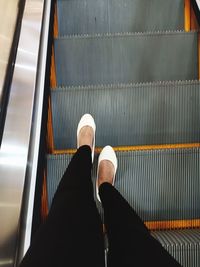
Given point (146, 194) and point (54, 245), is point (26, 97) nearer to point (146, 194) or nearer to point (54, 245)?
point (146, 194)

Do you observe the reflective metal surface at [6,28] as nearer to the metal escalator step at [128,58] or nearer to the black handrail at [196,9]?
the metal escalator step at [128,58]

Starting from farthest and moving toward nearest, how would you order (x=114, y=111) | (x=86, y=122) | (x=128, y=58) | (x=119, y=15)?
1. (x=119, y=15)
2. (x=128, y=58)
3. (x=114, y=111)
4. (x=86, y=122)

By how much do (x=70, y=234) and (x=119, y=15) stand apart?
273 centimetres

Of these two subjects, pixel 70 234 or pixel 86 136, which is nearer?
pixel 70 234

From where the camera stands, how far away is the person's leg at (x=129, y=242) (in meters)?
1.05

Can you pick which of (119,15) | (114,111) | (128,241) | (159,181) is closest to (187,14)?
(119,15)

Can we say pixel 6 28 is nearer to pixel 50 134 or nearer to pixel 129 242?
pixel 50 134

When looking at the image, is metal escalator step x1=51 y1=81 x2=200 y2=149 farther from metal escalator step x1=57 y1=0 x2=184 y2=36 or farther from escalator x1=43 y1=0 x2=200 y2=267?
metal escalator step x1=57 y1=0 x2=184 y2=36

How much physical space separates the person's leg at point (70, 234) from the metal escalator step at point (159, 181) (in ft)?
2.00

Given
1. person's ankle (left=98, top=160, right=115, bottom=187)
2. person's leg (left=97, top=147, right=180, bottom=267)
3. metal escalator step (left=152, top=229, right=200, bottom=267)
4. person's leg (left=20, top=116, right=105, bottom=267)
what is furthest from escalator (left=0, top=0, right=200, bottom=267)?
person's leg (left=97, top=147, right=180, bottom=267)

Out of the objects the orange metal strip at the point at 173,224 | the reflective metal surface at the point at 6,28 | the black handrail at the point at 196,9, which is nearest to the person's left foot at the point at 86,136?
the orange metal strip at the point at 173,224

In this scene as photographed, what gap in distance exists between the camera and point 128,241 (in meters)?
1.16

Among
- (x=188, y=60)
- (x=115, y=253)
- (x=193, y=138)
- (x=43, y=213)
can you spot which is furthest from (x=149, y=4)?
(x=115, y=253)

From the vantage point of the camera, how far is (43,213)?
80.4 inches
